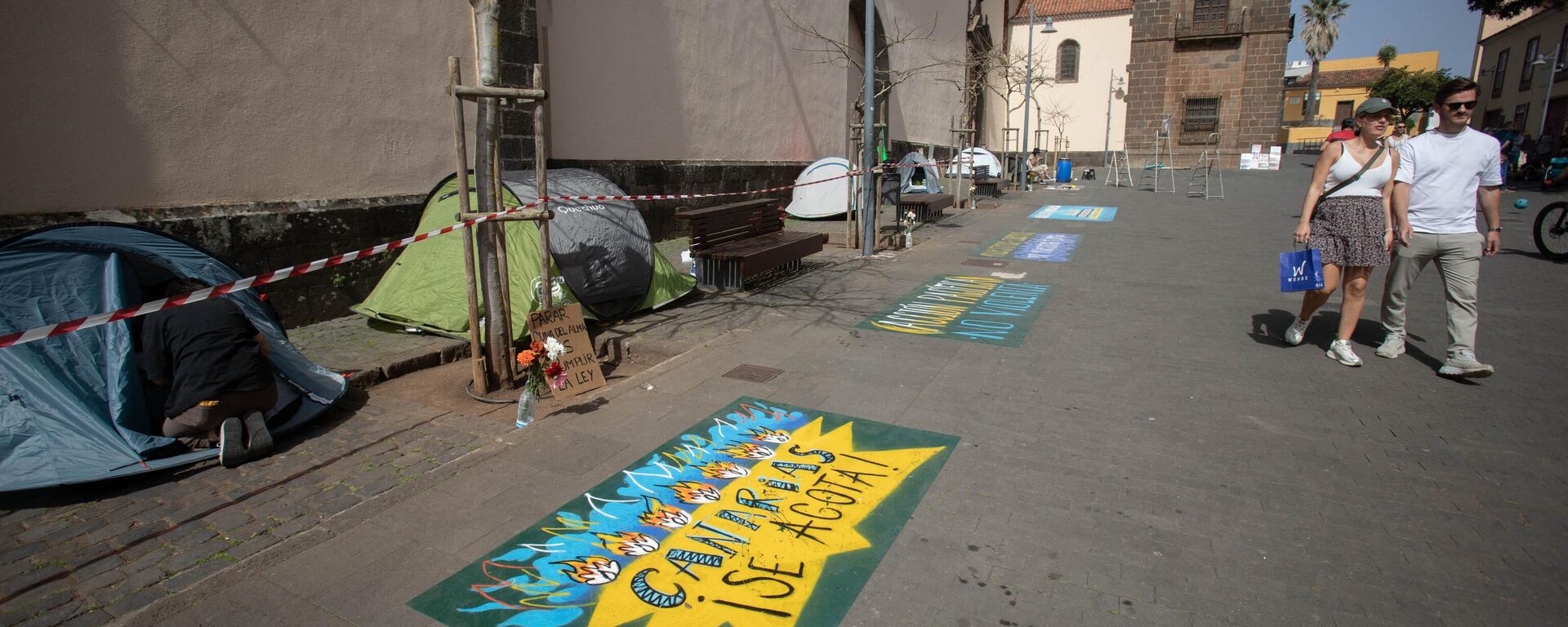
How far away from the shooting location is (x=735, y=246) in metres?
9.00

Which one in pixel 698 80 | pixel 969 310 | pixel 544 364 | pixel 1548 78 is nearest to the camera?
pixel 544 364

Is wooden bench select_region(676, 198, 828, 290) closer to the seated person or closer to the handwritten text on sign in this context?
the handwritten text on sign

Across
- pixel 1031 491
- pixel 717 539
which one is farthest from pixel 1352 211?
pixel 717 539

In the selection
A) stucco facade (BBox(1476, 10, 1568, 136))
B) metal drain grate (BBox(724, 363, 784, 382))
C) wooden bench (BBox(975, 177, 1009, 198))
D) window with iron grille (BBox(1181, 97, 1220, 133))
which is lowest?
metal drain grate (BBox(724, 363, 784, 382))

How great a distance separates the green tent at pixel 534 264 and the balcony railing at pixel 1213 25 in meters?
40.6

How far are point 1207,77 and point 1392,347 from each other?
39.8 meters

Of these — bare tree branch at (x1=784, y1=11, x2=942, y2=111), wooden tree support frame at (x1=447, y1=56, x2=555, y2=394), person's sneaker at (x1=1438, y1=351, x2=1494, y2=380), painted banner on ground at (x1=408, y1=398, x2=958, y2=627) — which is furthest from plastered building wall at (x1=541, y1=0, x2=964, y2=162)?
person's sneaker at (x1=1438, y1=351, x2=1494, y2=380)

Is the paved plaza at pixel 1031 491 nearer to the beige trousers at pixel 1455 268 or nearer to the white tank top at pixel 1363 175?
the beige trousers at pixel 1455 268

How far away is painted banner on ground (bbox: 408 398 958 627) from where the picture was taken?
116 inches

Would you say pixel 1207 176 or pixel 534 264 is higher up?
pixel 1207 176

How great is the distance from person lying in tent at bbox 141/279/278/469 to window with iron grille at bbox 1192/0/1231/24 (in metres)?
44.9

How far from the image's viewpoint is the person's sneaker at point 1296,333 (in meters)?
6.21

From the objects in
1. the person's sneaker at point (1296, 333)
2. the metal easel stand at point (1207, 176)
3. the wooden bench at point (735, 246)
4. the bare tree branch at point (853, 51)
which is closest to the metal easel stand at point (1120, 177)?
the metal easel stand at point (1207, 176)

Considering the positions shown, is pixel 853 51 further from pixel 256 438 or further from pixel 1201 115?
pixel 1201 115
